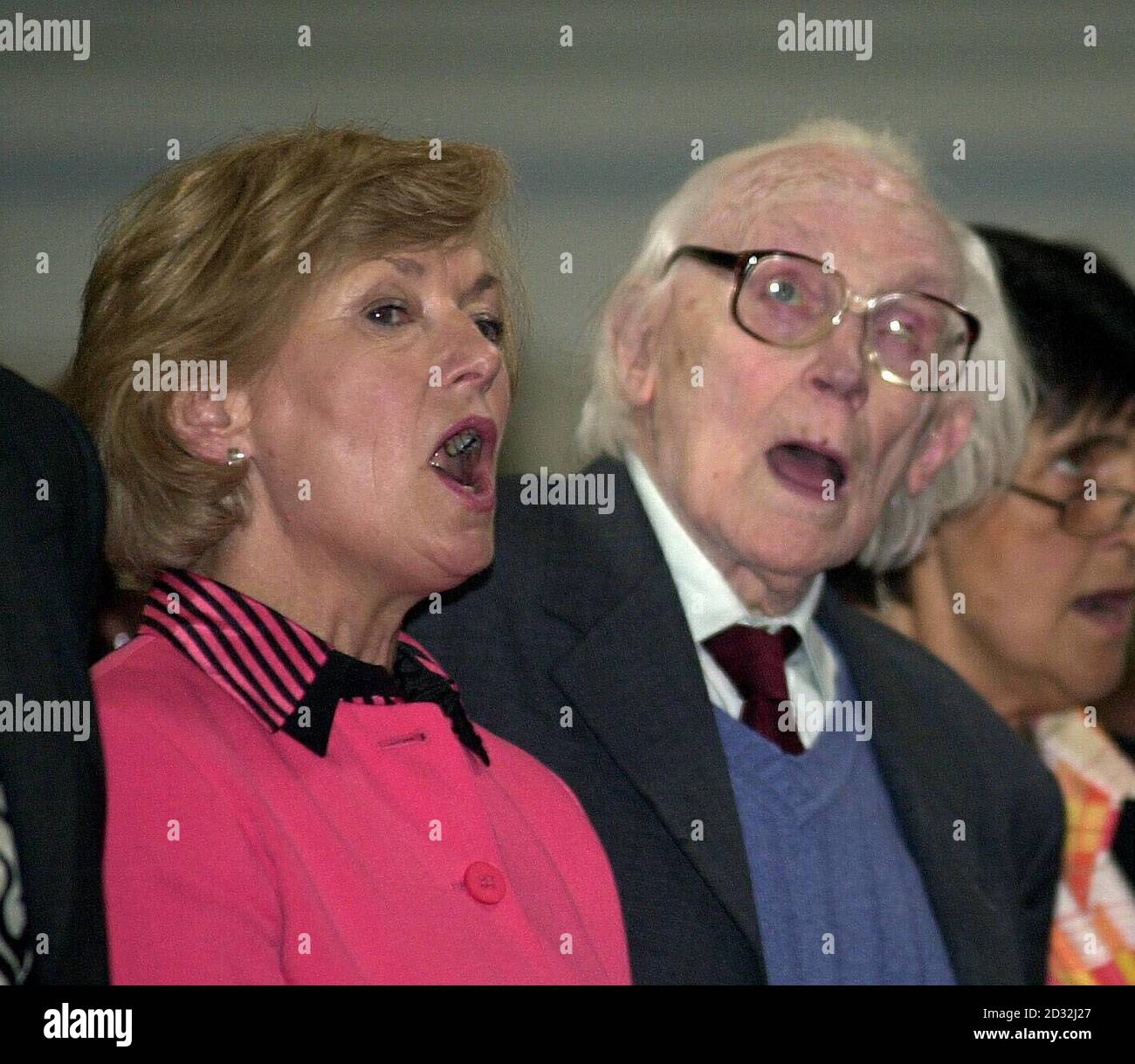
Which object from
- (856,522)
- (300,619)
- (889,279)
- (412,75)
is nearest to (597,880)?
(300,619)

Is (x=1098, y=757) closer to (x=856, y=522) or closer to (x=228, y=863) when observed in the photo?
(x=856, y=522)

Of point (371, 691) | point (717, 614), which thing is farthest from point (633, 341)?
point (371, 691)

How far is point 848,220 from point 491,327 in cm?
66

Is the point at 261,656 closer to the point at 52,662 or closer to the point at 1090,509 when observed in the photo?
the point at 52,662

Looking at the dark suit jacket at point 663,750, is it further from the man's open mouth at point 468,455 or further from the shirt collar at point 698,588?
the man's open mouth at point 468,455

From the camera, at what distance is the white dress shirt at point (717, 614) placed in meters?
2.20

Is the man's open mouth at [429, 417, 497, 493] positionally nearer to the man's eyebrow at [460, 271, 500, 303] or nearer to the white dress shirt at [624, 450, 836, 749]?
the man's eyebrow at [460, 271, 500, 303]

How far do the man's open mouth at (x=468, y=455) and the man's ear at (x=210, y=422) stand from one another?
0.64 feet

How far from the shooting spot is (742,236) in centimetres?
235

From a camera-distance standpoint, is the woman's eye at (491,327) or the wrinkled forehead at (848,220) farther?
the wrinkled forehead at (848,220)

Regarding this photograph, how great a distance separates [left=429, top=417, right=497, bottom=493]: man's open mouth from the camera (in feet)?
5.80

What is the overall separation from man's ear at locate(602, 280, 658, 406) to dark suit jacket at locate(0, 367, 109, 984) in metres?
1.09

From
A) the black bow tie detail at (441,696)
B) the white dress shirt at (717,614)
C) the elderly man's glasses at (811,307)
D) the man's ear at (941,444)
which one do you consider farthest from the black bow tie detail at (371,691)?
the man's ear at (941,444)

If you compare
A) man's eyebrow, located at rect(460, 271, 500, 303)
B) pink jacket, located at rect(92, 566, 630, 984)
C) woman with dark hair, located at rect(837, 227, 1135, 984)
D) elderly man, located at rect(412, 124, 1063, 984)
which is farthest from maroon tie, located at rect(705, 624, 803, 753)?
woman with dark hair, located at rect(837, 227, 1135, 984)
